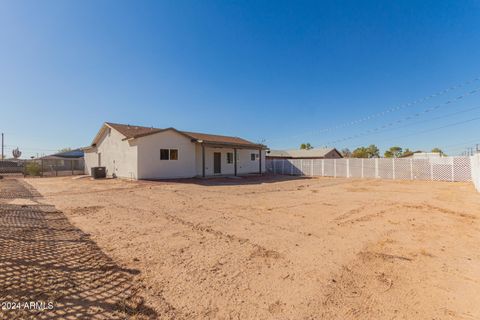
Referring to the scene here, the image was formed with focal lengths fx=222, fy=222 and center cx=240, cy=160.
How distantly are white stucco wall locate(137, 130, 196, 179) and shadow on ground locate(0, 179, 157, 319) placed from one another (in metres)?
10.5

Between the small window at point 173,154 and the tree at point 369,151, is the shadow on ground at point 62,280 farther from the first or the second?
the tree at point 369,151

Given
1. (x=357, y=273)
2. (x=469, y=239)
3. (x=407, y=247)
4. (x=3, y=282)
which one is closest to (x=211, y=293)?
(x=357, y=273)

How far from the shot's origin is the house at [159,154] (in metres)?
14.9

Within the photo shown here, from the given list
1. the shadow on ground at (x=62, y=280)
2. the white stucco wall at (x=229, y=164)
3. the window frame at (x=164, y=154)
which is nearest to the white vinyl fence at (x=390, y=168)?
the white stucco wall at (x=229, y=164)

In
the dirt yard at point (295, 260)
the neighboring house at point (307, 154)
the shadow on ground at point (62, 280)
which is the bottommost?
the dirt yard at point (295, 260)

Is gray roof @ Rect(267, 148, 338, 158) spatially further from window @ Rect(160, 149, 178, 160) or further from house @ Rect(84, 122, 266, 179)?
window @ Rect(160, 149, 178, 160)

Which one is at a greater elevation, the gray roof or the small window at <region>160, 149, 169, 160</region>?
the gray roof

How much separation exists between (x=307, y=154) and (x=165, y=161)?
30549mm

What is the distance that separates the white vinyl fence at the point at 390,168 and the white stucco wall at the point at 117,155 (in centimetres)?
1535

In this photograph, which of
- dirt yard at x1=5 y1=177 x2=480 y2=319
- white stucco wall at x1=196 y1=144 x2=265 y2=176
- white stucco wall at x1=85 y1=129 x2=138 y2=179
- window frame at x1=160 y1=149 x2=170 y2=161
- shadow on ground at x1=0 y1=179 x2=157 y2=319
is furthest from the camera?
white stucco wall at x1=196 y1=144 x2=265 y2=176

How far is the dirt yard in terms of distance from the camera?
2336mm

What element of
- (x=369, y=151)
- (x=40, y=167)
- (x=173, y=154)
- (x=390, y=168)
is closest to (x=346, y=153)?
(x=369, y=151)

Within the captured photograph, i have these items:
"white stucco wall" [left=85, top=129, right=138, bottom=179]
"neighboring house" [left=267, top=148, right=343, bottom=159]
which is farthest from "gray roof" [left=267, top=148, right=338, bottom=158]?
"white stucco wall" [left=85, top=129, right=138, bottom=179]

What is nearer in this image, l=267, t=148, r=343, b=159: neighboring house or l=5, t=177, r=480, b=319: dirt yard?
l=5, t=177, r=480, b=319: dirt yard
